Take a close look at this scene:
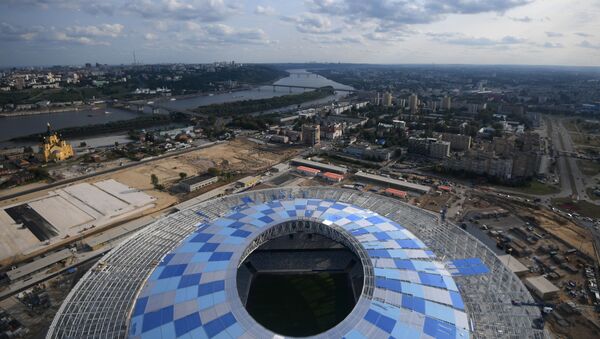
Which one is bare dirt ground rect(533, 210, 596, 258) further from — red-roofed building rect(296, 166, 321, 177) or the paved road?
the paved road

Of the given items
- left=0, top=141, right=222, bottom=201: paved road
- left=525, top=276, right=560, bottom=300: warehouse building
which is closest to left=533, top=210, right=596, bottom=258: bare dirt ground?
left=525, top=276, right=560, bottom=300: warehouse building

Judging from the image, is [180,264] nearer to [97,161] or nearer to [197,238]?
[197,238]

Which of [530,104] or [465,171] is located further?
[530,104]

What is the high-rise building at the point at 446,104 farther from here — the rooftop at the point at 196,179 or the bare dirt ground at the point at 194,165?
the rooftop at the point at 196,179

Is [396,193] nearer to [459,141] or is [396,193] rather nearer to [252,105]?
[459,141]

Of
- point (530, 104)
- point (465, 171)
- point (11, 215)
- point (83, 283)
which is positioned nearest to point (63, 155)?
point (11, 215)

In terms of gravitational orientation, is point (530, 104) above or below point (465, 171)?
above
